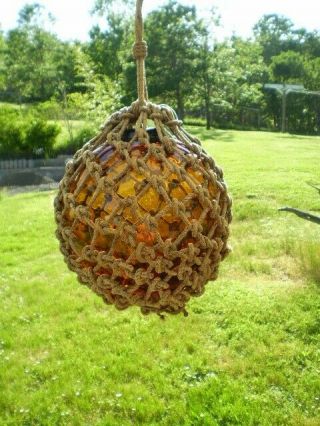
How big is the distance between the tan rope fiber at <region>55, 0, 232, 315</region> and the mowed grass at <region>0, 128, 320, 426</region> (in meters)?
2.37

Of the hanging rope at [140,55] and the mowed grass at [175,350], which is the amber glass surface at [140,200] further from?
the mowed grass at [175,350]

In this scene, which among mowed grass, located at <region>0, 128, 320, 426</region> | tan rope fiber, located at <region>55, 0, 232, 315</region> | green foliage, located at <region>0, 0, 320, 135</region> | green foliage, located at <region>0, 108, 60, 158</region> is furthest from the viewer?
green foliage, located at <region>0, 0, 320, 135</region>

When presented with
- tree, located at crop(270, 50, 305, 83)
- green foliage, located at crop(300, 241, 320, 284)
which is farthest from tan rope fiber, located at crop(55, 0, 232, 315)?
tree, located at crop(270, 50, 305, 83)

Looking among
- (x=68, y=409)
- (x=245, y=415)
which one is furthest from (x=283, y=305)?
(x=68, y=409)

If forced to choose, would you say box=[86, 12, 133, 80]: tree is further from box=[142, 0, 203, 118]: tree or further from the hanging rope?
the hanging rope

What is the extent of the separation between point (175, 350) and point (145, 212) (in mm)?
3298

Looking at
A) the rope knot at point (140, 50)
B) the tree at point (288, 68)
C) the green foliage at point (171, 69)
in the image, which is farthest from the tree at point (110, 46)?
the rope knot at point (140, 50)

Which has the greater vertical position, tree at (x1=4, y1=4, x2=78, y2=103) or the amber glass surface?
tree at (x1=4, y1=4, x2=78, y2=103)

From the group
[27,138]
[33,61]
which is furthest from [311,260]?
[33,61]

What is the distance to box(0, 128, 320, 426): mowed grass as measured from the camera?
137 inches

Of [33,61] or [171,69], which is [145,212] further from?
[33,61]

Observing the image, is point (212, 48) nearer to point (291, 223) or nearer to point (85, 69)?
point (85, 69)

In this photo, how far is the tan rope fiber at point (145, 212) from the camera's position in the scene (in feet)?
3.70

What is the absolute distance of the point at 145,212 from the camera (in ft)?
3.75
